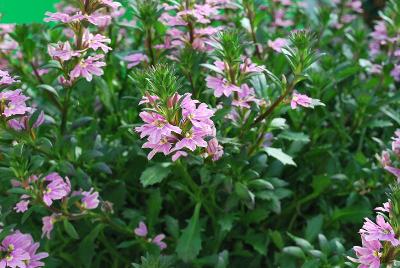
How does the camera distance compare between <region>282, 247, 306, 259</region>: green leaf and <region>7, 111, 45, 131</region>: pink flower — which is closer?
<region>7, 111, 45, 131</region>: pink flower

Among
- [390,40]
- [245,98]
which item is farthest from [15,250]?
[390,40]

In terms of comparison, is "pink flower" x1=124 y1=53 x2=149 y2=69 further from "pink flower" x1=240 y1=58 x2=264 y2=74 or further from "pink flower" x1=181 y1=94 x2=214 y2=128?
→ "pink flower" x1=181 y1=94 x2=214 y2=128

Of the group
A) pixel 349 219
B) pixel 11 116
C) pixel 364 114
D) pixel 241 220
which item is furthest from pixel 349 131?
pixel 11 116

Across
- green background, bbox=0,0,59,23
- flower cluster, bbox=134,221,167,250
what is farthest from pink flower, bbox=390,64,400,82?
green background, bbox=0,0,59,23

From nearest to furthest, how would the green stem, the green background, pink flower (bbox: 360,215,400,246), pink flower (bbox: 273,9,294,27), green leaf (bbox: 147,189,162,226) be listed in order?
pink flower (bbox: 360,215,400,246)
the green stem
green leaf (bbox: 147,189,162,226)
pink flower (bbox: 273,9,294,27)
the green background

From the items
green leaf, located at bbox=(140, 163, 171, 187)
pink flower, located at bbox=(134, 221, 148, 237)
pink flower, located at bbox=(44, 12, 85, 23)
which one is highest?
pink flower, located at bbox=(44, 12, 85, 23)

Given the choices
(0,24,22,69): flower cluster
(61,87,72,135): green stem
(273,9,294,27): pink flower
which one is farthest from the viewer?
(273,9,294,27): pink flower

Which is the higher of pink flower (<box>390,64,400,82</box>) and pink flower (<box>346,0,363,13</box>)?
pink flower (<box>346,0,363,13</box>)

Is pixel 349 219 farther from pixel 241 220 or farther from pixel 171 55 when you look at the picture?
pixel 171 55
